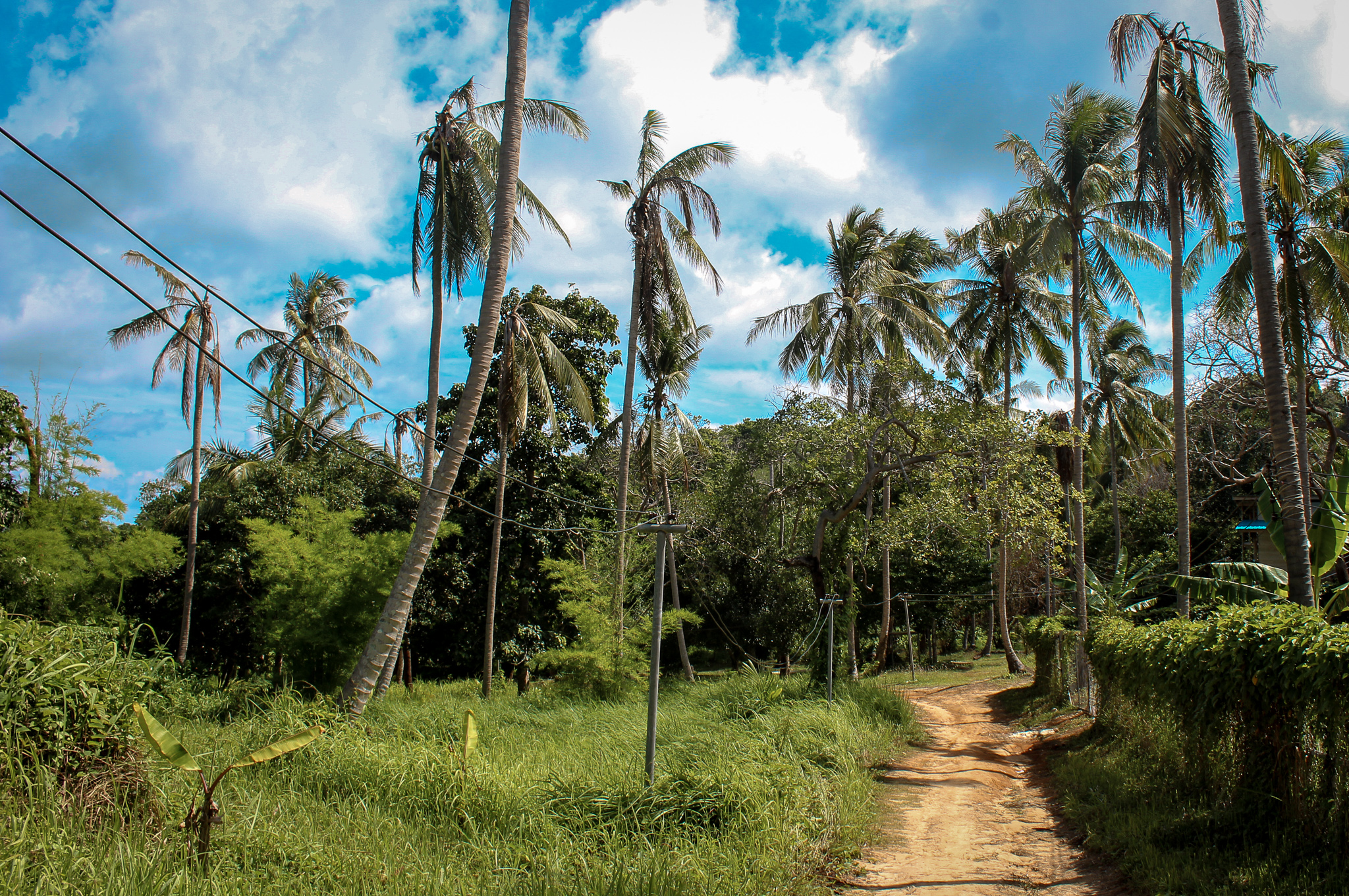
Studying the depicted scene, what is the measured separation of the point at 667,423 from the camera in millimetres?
20734

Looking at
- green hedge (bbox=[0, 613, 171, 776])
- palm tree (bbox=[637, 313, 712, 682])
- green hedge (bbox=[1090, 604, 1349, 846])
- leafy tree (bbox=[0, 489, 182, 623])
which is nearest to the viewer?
green hedge (bbox=[0, 613, 171, 776])

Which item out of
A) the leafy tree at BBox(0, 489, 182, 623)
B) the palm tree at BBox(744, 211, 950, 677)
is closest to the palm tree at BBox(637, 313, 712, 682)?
the palm tree at BBox(744, 211, 950, 677)

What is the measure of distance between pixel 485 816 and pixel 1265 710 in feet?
20.2

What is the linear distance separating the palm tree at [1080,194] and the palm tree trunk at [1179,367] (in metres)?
2.76

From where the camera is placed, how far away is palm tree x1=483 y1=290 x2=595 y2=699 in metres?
13.9

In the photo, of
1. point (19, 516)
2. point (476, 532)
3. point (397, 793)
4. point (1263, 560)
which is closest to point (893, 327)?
point (1263, 560)

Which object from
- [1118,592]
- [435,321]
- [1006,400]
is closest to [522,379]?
[435,321]

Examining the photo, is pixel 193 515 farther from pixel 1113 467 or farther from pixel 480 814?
pixel 1113 467

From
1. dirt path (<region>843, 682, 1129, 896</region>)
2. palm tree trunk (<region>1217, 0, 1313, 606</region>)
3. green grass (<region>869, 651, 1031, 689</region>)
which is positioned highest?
palm tree trunk (<region>1217, 0, 1313, 606</region>)

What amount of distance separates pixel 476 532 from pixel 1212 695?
17.0 m

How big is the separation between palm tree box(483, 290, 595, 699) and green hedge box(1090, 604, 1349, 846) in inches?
372

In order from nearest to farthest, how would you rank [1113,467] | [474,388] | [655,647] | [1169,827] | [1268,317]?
[1169,827]
[655,647]
[1268,317]
[474,388]
[1113,467]

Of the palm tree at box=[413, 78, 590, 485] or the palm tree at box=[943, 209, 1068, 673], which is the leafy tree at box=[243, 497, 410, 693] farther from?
the palm tree at box=[943, 209, 1068, 673]

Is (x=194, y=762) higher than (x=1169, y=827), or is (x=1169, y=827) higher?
(x=194, y=762)
